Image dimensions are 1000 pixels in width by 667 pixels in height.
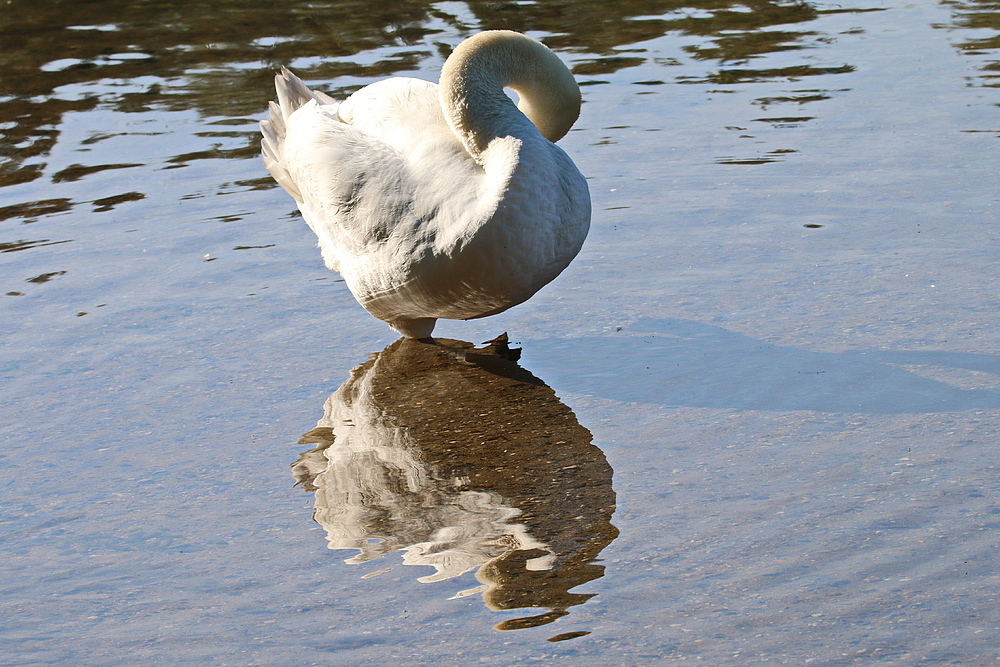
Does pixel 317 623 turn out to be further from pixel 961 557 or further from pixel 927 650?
pixel 961 557

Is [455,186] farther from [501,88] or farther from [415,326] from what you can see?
[415,326]

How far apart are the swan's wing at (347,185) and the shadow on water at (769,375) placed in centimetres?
101

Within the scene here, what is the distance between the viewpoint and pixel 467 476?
429 centimetres

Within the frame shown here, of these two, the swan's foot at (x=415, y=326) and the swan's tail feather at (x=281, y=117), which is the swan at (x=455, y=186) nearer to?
the swan's foot at (x=415, y=326)

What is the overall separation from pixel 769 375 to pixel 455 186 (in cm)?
148

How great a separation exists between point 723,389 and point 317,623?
2083 mm

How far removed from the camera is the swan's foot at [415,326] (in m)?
5.48

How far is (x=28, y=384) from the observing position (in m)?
5.14

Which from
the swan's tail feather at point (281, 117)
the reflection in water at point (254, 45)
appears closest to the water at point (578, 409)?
the reflection in water at point (254, 45)

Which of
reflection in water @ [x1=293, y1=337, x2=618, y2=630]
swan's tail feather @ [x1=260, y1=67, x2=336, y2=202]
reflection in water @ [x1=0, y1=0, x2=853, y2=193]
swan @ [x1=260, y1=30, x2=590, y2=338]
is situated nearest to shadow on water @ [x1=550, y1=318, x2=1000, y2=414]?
reflection in water @ [x1=293, y1=337, x2=618, y2=630]

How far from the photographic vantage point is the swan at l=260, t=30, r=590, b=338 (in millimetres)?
4543

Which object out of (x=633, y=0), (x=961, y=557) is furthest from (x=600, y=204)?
(x=633, y=0)

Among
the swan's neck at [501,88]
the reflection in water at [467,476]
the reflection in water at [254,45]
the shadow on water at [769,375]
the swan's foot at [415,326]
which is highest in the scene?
the swan's neck at [501,88]

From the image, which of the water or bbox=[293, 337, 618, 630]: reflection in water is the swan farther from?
the water
